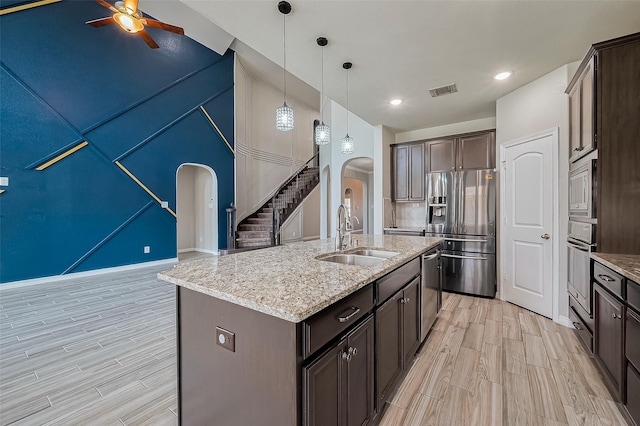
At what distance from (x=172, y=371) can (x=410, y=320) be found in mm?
1808

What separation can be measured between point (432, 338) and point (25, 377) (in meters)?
3.23

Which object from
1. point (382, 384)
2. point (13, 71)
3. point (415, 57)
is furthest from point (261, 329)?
point (13, 71)

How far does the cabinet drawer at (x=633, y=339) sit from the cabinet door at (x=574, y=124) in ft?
5.30

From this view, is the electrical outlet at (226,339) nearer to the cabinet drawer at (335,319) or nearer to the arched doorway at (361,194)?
the cabinet drawer at (335,319)

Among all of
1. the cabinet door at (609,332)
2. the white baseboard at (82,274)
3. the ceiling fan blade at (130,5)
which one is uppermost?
the ceiling fan blade at (130,5)

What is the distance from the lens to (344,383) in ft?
3.80

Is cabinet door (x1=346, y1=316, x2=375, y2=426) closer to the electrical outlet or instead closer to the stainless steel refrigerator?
the electrical outlet

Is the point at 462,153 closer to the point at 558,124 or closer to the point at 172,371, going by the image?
the point at 558,124

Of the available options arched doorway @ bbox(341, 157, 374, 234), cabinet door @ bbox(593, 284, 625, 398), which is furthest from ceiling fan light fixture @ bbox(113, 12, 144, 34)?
arched doorway @ bbox(341, 157, 374, 234)

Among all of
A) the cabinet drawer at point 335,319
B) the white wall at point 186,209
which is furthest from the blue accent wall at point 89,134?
the cabinet drawer at point 335,319

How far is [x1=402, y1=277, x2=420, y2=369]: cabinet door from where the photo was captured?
185 centimetres

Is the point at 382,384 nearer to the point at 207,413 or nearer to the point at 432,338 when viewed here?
the point at 207,413

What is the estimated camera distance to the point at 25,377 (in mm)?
1889

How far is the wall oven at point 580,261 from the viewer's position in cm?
207
